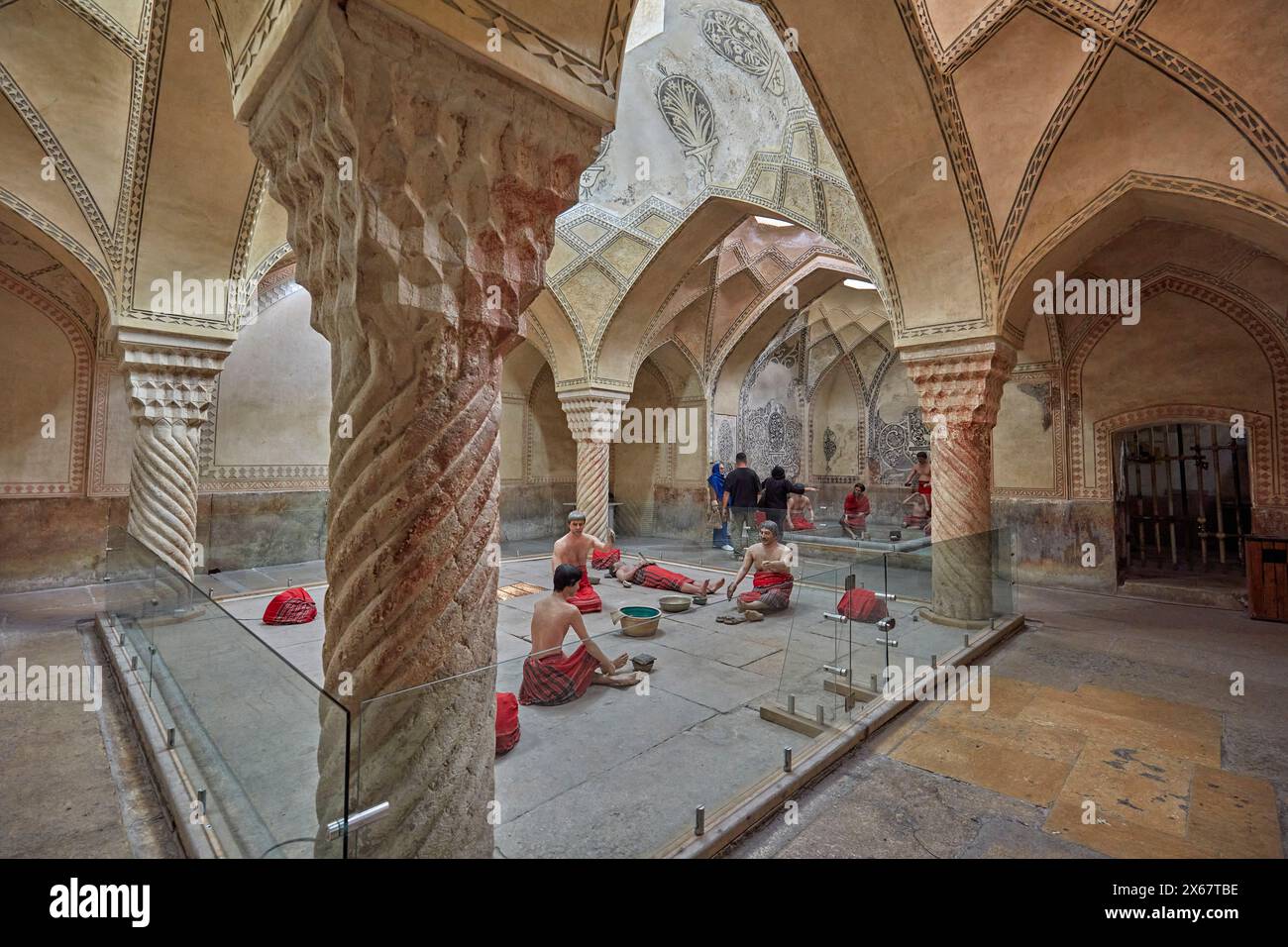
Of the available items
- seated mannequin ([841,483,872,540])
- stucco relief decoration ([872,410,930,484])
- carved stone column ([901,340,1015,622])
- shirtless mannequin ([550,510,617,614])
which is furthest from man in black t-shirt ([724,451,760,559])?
stucco relief decoration ([872,410,930,484])

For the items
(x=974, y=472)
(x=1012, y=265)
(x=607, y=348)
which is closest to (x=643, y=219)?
(x=607, y=348)

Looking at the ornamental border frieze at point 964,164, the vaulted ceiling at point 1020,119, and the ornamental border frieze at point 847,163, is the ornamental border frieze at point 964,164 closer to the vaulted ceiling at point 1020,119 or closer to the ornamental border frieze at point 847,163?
the vaulted ceiling at point 1020,119

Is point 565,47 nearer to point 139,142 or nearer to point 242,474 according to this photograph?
point 139,142

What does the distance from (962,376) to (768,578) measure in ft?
8.21

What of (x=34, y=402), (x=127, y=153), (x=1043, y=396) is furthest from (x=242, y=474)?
(x=1043, y=396)

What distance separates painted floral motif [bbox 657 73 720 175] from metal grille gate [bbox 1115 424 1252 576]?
6.63m

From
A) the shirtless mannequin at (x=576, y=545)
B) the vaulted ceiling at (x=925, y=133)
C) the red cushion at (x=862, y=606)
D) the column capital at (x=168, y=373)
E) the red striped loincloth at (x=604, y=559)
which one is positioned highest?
the vaulted ceiling at (x=925, y=133)

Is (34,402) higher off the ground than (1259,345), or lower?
lower

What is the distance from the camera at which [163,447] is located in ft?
16.8

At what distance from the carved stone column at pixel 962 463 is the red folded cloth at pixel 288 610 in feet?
18.7

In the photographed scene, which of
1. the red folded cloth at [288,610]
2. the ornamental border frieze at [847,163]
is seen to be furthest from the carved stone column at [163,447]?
the ornamental border frieze at [847,163]

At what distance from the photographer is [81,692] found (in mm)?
3998

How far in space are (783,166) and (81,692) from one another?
8306 mm

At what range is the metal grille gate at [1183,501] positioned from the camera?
7555 millimetres
